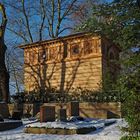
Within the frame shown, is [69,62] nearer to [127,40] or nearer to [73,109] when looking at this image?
[73,109]

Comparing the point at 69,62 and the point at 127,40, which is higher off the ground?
the point at 69,62

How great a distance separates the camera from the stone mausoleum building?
25125mm

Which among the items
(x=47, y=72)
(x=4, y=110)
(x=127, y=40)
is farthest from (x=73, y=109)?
(x=47, y=72)

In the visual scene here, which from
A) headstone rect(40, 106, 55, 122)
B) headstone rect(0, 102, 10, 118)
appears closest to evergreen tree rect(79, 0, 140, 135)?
headstone rect(40, 106, 55, 122)

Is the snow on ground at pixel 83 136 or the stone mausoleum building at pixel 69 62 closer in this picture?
the snow on ground at pixel 83 136

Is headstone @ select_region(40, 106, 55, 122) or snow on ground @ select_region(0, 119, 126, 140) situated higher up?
headstone @ select_region(40, 106, 55, 122)

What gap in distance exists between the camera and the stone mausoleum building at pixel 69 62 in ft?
82.4

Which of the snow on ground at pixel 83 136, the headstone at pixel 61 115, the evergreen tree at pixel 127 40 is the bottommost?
the snow on ground at pixel 83 136

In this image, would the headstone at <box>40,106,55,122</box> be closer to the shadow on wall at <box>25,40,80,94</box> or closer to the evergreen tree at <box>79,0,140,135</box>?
the evergreen tree at <box>79,0,140,135</box>

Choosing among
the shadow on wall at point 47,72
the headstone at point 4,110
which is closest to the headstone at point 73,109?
the headstone at point 4,110

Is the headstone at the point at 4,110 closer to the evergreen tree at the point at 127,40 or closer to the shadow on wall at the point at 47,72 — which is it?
the shadow on wall at the point at 47,72

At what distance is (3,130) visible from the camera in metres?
17.3

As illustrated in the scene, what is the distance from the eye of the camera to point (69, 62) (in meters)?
26.6

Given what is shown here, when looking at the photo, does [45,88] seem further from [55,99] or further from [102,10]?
[102,10]
